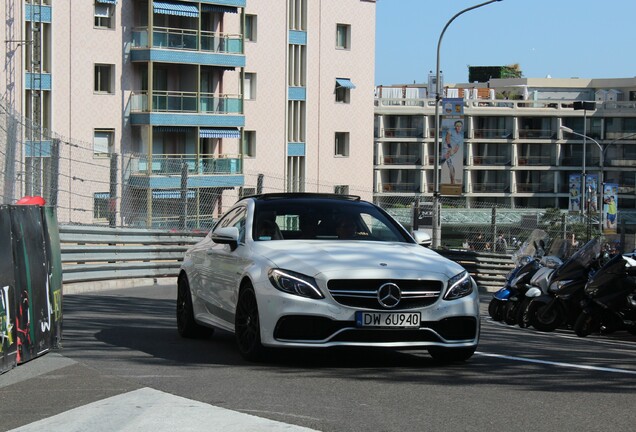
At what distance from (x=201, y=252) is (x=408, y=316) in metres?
3.02

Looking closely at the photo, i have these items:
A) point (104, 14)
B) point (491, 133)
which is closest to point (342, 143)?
point (104, 14)

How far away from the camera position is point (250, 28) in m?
58.9

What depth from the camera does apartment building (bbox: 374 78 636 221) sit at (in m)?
95.4

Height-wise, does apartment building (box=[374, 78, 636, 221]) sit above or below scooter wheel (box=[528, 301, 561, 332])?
above

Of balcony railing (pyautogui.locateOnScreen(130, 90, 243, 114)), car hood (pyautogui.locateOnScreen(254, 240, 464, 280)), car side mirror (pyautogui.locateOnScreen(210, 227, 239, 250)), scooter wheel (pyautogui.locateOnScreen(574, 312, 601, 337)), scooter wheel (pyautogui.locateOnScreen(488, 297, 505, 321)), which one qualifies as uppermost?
balcony railing (pyautogui.locateOnScreen(130, 90, 243, 114))

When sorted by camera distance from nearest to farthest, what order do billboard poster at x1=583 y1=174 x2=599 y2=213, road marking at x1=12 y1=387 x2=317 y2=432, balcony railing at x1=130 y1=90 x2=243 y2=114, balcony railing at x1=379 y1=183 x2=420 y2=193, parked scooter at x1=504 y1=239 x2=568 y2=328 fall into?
road marking at x1=12 y1=387 x2=317 y2=432 → parked scooter at x1=504 y1=239 x2=568 y2=328 → balcony railing at x1=130 y1=90 x2=243 y2=114 → billboard poster at x1=583 y1=174 x2=599 y2=213 → balcony railing at x1=379 y1=183 x2=420 y2=193

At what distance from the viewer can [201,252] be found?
37.7 feet

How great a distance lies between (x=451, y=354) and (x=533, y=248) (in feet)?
33.9

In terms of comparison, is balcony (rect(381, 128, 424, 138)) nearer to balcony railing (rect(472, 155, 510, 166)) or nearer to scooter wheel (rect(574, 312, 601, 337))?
balcony railing (rect(472, 155, 510, 166))

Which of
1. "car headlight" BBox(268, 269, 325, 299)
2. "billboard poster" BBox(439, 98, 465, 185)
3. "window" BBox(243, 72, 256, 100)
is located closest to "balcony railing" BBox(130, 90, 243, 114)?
"window" BBox(243, 72, 256, 100)

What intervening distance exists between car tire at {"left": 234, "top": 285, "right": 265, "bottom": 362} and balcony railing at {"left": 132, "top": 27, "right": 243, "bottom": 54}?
142ft

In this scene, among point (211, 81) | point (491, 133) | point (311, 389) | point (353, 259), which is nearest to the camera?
point (311, 389)

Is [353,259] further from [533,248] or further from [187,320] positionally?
[533,248]

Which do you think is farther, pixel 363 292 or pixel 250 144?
pixel 250 144
